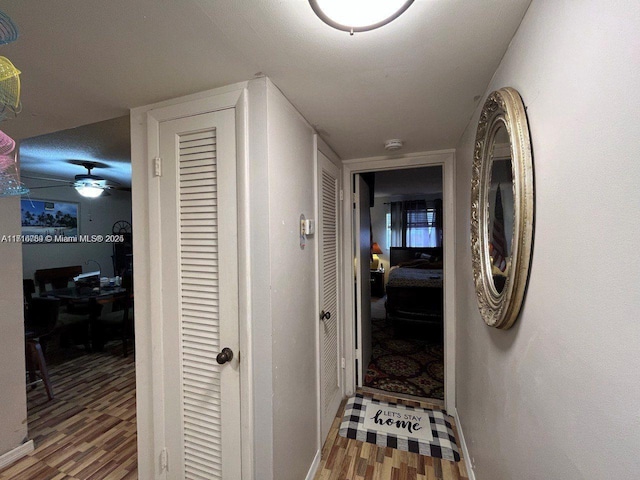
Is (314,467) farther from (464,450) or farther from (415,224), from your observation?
(415,224)

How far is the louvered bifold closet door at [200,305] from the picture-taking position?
1.17 metres

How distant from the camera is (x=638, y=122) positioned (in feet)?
1.31

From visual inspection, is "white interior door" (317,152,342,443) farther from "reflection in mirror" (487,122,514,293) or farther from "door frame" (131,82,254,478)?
"reflection in mirror" (487,122,514,293)

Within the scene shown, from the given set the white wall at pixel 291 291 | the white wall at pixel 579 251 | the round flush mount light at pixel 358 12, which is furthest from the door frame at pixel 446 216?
the round flush mount light at pixel 358 12

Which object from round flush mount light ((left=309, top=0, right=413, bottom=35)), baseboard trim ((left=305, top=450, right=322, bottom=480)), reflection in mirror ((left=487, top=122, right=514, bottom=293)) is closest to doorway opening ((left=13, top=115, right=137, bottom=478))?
baseboard trim ((left=305, top=450, right=322, bottom=480))

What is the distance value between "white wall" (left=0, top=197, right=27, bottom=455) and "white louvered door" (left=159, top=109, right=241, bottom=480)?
143 centimetres

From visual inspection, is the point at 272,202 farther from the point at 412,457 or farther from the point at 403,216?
the point at 403,216

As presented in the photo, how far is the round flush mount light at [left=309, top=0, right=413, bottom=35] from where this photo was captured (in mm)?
665

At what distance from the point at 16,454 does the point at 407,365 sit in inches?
127

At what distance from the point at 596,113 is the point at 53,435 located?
136 inches

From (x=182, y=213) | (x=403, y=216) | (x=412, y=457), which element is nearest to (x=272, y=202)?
(x=182, y=213)

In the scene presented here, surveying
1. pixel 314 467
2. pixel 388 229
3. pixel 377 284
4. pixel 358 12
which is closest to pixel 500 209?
pixel 358 12

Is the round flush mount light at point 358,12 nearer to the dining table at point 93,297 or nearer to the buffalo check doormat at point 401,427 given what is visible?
the buffalo check doormat at point 401,427

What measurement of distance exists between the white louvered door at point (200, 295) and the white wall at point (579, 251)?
3.45 feet
